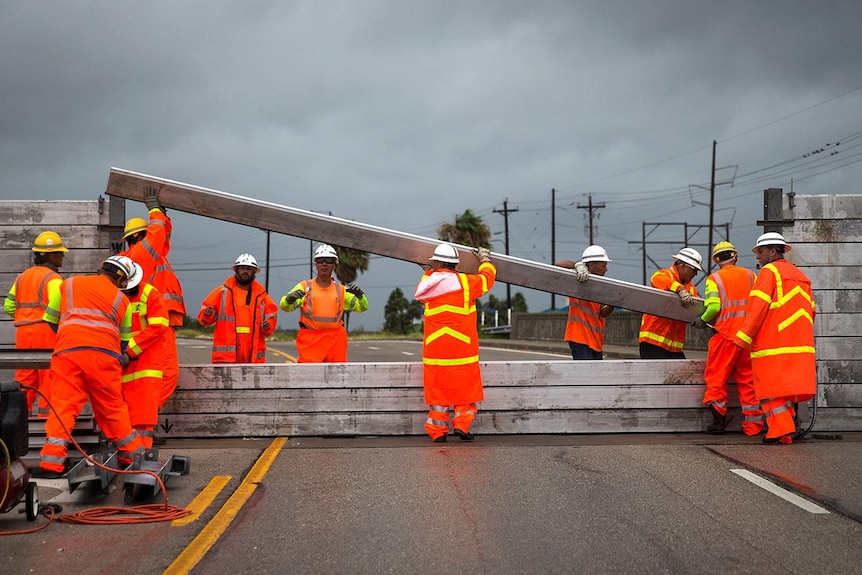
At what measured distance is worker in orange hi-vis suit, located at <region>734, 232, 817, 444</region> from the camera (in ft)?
28.8

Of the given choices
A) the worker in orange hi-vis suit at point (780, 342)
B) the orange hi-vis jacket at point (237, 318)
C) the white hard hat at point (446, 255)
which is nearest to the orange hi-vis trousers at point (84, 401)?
the orange hi-vis jacket at point (237, 318)

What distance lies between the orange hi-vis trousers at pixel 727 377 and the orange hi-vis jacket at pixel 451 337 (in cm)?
237

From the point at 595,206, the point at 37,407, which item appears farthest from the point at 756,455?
the point at 595,206

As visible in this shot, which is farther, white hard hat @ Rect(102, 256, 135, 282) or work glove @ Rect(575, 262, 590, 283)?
work glove @ Rect(575, 262, 590, 283)

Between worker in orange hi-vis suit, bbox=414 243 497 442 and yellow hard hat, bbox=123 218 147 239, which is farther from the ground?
yellow hard hat, bbox=123 218 147 239

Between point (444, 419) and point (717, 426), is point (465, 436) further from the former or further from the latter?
point (717, 426)

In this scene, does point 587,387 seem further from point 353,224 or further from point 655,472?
point 353,224

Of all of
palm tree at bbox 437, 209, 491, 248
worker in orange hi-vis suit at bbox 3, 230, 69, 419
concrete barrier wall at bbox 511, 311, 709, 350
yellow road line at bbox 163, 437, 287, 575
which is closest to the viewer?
yellow road line at bbox 163, 437, 287, 575

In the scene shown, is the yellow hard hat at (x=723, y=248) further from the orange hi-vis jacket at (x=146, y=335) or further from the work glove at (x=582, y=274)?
the orange hi-vis jacket at (x=146, y=335)

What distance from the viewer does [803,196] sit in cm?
987

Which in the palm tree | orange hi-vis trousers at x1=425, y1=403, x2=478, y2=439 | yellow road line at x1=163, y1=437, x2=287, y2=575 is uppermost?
the palm tree

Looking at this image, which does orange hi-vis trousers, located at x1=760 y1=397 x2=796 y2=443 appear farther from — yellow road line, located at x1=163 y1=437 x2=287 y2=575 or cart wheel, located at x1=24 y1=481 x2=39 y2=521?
cart wheel, located at x1=24 y1=481 x2=39 y2=521

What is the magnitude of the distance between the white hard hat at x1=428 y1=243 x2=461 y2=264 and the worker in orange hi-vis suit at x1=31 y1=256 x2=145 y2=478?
3234 millimetres

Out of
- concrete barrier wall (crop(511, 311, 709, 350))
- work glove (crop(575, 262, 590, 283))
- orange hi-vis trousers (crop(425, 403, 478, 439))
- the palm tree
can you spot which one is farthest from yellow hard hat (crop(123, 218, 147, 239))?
the palm tree
